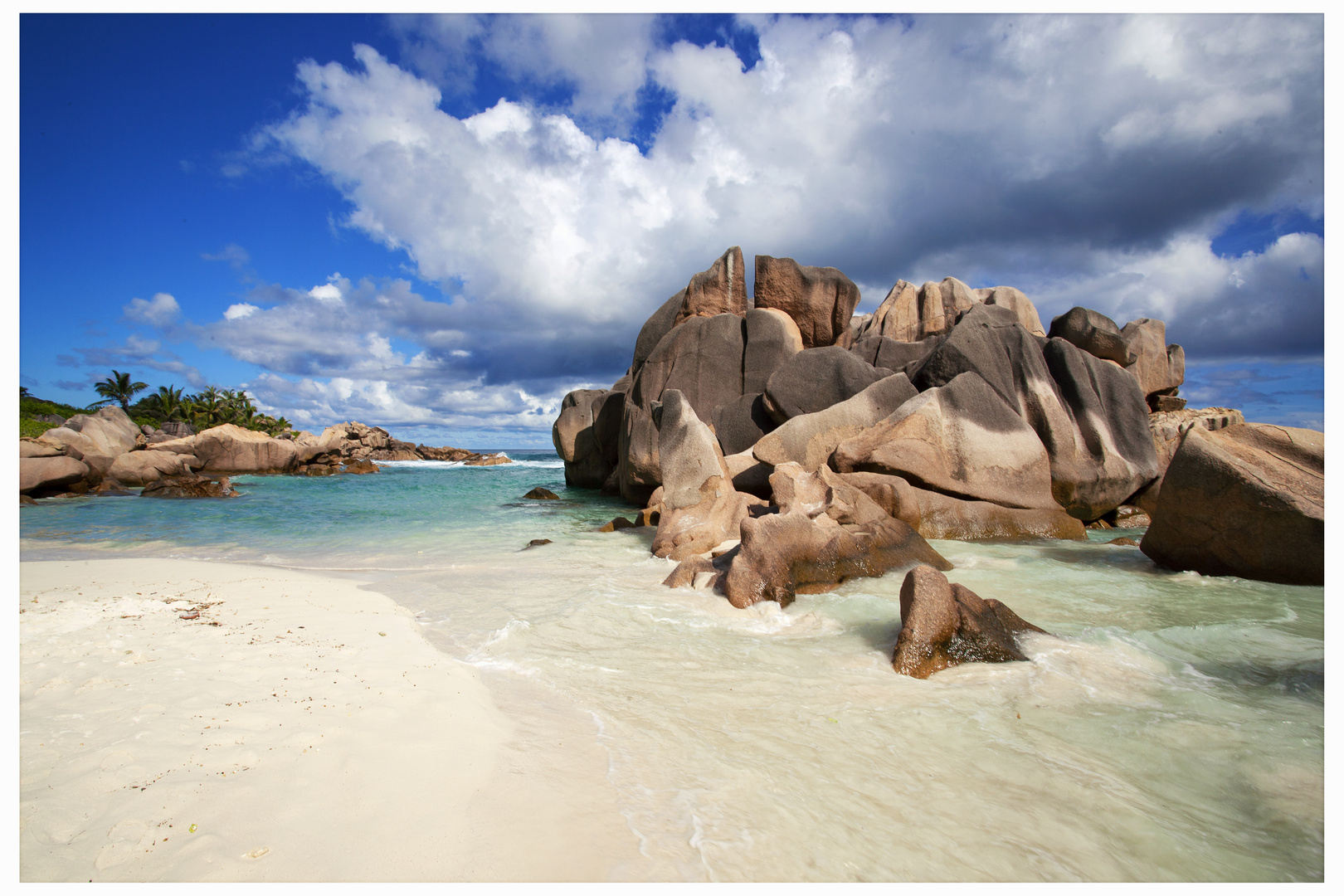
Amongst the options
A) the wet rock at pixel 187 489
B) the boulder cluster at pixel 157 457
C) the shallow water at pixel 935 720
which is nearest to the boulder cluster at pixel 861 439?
the shallow water at pixel 935 720

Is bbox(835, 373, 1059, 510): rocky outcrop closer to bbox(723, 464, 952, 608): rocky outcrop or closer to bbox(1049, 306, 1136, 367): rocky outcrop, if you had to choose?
bbox(723, 464, 952, 608): rocky outcrop

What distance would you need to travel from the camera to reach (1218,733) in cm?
342

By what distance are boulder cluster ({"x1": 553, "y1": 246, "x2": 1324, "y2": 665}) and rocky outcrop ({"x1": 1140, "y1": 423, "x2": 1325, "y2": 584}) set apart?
0.04 metres

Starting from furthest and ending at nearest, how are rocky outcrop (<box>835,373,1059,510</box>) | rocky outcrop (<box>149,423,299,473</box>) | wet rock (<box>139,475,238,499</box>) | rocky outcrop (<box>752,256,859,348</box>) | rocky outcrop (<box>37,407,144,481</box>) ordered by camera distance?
rocky outcrop (<box>149,423,299,473</box>)
rocky outcrop (<box>37,407,144,481</box>)
wet rock (<box>139,475,238,499</box>)
rocky outcrop (<box>752,256,859,348</box>)
rocky outcrop (<box>835,373,1059,510</box>)

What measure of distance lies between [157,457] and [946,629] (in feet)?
115

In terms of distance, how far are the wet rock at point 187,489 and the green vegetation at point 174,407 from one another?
39751 millimetres

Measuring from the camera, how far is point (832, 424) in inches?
486

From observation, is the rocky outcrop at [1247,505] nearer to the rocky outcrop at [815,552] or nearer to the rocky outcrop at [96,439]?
the rocky outcrop at [815,552]

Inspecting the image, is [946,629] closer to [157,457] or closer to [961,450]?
[961,450]

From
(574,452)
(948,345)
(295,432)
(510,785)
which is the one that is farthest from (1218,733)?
(295,432)

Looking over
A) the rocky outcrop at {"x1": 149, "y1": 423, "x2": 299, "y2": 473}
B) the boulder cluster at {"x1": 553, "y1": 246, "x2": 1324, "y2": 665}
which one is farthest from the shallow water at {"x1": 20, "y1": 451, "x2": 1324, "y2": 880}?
the rocky outcrop at {"x1": 149, "y1": 423, "x2": 299, "y2": 473}

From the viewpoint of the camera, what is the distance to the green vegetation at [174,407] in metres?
56.9

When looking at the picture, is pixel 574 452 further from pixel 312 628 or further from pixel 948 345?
pixel 312 628

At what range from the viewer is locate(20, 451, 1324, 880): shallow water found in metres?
2.43
